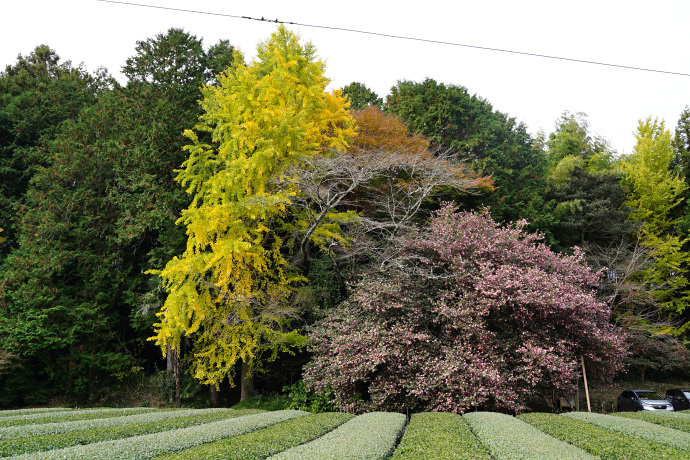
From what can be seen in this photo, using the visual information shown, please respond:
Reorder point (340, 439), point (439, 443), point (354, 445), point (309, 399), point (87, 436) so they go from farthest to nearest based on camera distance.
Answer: point (309, 399) → point (87, 436) → point (340, 439) → point (439, 443) → point (354, 445)

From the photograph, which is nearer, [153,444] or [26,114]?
[153,444]

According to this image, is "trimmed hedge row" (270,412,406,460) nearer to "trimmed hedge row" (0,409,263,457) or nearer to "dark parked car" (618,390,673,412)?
"trimmed hedge row" (0,409,263,457)

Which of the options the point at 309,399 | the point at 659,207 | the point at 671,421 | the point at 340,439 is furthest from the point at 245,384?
the point at 659,207

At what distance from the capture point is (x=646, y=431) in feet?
26.7

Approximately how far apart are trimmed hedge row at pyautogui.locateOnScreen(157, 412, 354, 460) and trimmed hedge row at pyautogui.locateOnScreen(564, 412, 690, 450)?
5875mm

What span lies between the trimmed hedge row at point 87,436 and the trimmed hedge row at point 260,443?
2.00 meters

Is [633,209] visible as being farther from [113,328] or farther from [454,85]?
[113,328]

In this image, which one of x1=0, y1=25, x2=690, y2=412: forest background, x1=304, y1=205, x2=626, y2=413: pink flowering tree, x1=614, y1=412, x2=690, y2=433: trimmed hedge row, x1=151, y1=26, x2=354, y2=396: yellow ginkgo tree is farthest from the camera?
x1=0, y1=25, x2=690, y2=412: forest background

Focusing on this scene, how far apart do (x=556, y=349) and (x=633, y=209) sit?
46.5 ft

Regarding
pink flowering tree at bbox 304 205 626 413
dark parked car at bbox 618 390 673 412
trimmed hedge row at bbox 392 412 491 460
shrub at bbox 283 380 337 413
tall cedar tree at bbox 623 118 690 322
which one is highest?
tall cedar tree at bbox 623 118 690 322

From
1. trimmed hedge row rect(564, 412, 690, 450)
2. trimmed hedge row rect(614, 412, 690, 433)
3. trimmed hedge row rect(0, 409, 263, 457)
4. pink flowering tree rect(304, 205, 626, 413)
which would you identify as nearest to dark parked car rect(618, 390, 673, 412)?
pink flowering tree rect(304, 205, 626, 413)

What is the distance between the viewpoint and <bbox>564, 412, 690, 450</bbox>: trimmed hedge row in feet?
23.7

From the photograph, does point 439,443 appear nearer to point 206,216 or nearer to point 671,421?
point 671,421

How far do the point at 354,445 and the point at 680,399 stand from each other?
15.2m
